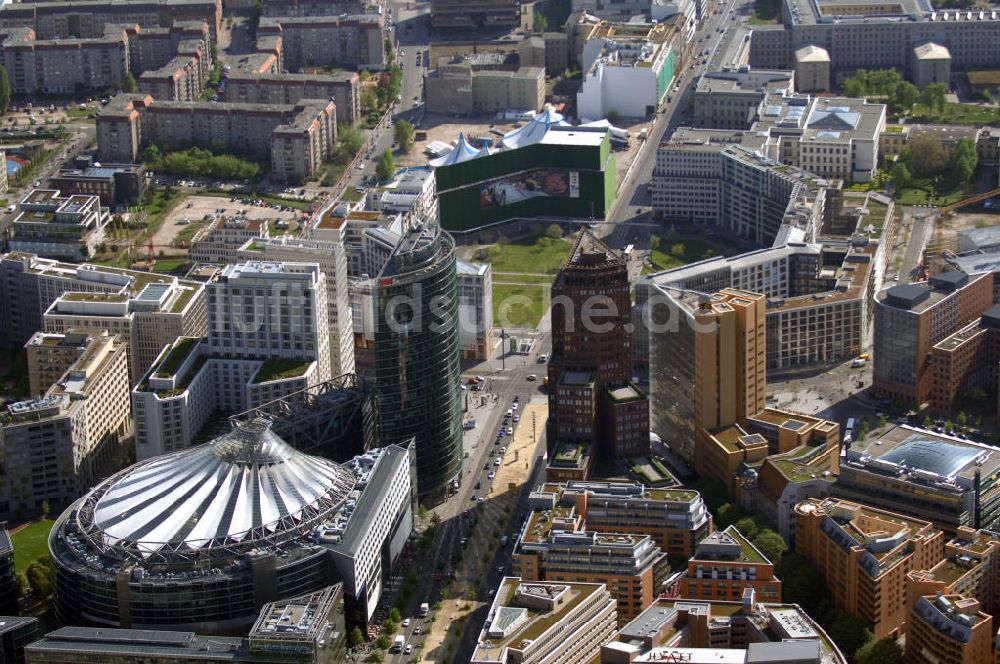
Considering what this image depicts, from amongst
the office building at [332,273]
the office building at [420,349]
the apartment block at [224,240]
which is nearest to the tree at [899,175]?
the office building at [332,273]

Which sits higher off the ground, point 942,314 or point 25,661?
point 942,314

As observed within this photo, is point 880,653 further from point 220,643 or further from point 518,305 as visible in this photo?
point 518,305

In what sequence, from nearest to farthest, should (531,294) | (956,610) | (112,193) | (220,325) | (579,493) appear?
(956,610) < (579,493) < (220,325) < (531,294) < (112,193)

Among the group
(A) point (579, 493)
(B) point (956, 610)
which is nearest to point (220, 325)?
(A) point (579, 493)

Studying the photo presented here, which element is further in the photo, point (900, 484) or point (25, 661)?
point (900, 484)

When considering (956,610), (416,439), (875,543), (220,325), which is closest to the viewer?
(956,610)

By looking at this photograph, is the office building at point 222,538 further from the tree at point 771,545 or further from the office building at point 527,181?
the office building at point 527,181

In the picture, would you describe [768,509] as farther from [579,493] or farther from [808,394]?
[808,394]
